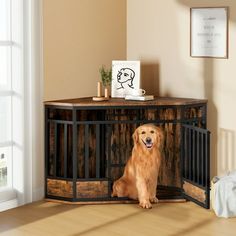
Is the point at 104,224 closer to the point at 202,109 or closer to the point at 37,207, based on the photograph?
the point at 37,207

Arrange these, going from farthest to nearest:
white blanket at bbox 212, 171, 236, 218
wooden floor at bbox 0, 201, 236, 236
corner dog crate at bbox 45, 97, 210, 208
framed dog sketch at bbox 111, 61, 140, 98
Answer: framed dog sketch at bbox 111, 61, 140, 98
corner dog crate at bbox 45, 97, 210, 208
white blanket at bbox 212, 171, 236, 218
wooden floor at bbox 0, 201, 236, 236

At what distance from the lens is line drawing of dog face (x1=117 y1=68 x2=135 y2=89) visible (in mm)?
5219

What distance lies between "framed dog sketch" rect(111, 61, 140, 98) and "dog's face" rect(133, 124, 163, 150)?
1.59ft

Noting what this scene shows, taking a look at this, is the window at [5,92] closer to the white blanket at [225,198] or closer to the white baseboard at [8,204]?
the white baseboard at [8,204]

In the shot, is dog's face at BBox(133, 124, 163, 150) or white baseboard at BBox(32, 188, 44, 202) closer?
dog's face at BBox(133, 124, 163, 150)

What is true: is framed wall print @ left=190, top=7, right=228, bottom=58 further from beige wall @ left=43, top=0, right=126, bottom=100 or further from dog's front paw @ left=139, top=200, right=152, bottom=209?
dog's front paw @ left=139, top=200, right=152, bottom=209

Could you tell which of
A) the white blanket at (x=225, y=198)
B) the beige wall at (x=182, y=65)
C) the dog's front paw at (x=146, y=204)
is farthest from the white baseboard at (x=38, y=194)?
the white blanket at (x=225, y=198)

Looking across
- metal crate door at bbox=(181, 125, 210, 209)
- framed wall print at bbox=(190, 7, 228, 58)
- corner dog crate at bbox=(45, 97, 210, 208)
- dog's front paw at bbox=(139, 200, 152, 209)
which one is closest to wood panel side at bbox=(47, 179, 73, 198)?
corner dog crate at bbox=(45, 97, 210, 208)

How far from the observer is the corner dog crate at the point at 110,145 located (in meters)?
4.91

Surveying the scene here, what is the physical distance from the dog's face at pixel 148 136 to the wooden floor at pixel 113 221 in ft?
1.65

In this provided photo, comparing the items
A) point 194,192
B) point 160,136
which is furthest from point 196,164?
point 160,136

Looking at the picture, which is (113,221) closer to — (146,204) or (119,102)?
(146,204)

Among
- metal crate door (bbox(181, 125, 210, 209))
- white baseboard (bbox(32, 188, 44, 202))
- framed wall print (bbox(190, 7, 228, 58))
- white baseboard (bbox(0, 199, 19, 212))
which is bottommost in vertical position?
white baseboard (bbox(0, 199, 19, 212))

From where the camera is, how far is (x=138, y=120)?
16.4 feet
